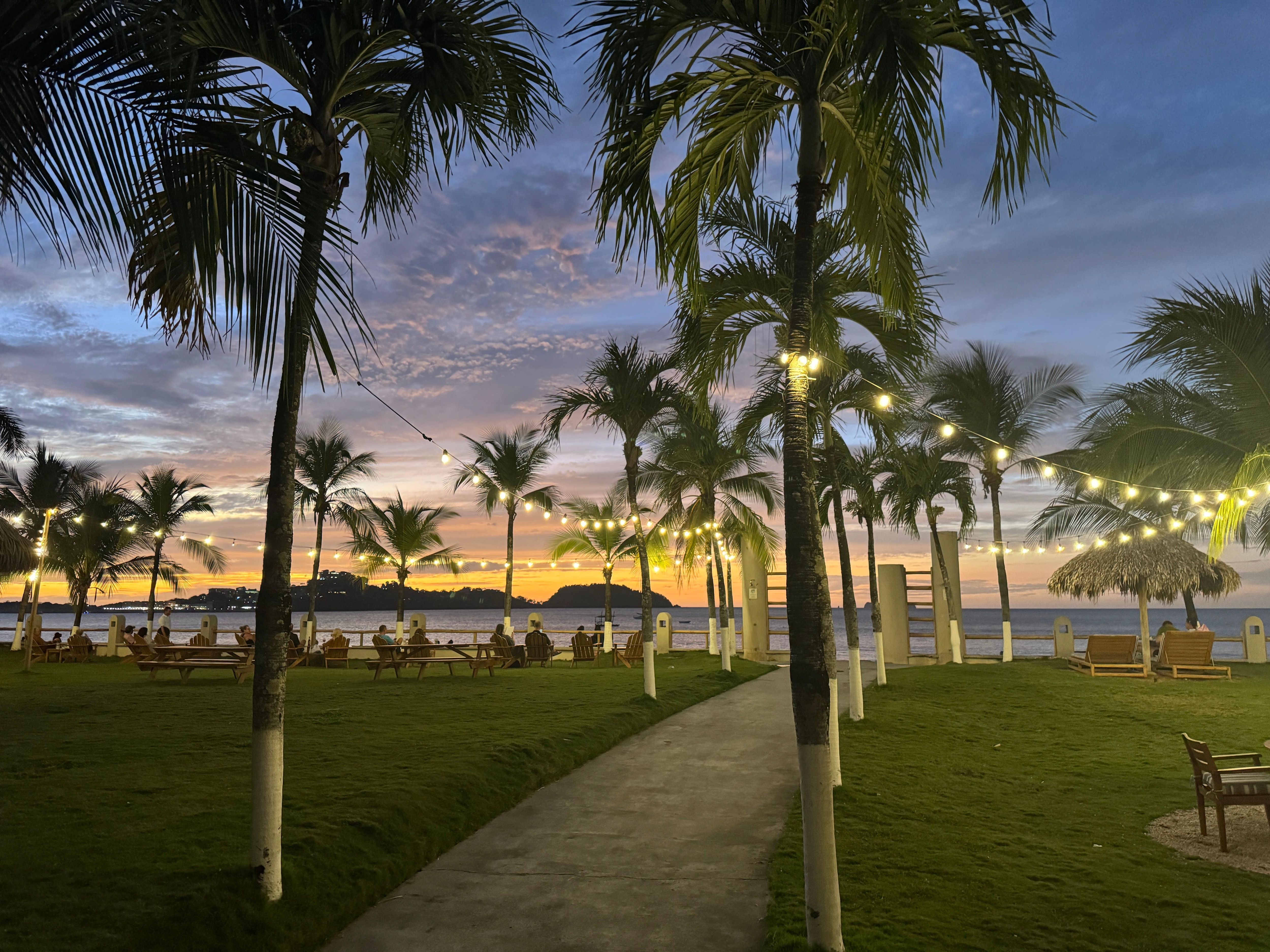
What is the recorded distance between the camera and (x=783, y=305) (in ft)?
31.0

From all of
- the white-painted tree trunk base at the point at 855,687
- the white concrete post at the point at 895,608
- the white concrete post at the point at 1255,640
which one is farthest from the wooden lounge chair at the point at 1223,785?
the white concrete post at the point at 1255,640

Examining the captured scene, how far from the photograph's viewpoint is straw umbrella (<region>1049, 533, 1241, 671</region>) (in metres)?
19.8

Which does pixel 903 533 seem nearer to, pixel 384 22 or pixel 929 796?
pixel 929 796

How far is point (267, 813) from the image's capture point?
4.64m

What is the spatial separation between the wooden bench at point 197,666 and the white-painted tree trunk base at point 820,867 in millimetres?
13188

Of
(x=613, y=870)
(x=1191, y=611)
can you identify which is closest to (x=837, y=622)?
(x=1191, y=611)

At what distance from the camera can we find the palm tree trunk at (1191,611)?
2345 cm

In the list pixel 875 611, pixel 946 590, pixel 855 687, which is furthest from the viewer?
pixel 946 590

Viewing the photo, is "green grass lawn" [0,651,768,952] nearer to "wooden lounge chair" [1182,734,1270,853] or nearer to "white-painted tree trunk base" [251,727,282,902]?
"white-painted tree trunk base" [251,727,282,902]

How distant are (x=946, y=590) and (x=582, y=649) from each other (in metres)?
10.6

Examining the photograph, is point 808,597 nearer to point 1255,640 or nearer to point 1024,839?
point 1024,839

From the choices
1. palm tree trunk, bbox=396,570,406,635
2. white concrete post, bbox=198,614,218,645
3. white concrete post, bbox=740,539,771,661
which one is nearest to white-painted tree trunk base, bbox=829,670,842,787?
white concrete post, bbox=740,539,771,661

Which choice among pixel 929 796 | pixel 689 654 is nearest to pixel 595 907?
pixel 929 796

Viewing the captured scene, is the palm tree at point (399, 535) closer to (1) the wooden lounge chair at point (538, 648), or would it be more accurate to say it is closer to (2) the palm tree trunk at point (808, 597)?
(1) the wooden lounge chair at point (538, 648)
